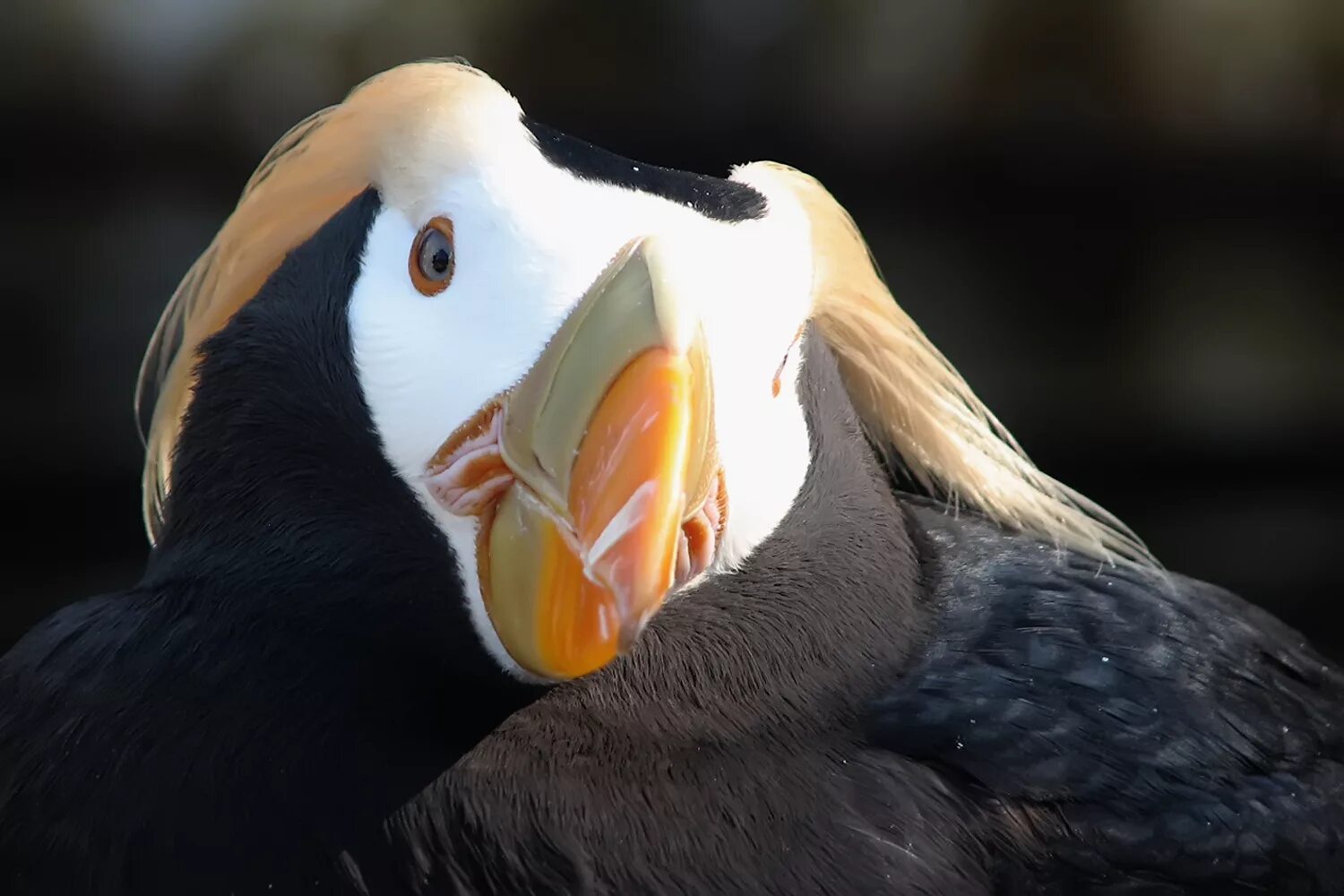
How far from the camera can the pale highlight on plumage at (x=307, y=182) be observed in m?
0.95

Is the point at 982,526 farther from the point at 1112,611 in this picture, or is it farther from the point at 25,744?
the point at 25,744

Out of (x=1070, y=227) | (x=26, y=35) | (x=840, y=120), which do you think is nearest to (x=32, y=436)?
(x=26, y=35)

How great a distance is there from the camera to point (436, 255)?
876mm

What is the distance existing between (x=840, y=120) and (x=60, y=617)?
5.07ft

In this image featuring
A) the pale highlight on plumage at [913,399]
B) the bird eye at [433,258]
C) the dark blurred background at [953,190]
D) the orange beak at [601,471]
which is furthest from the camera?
the dark blurred background at [953,190]

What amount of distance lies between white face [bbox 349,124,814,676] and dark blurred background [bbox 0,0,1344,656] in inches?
43.5

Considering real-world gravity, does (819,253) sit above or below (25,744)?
above

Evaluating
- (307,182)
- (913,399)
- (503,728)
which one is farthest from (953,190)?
(503,728)

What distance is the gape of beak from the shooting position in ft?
2.40

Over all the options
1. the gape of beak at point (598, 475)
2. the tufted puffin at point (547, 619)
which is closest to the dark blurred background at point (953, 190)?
the tufted puffin at point (547, 619)

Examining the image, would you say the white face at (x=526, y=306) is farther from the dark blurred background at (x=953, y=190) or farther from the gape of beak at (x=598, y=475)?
the dark blurred background at (x=953, y=190)

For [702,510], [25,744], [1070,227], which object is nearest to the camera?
[702,510]

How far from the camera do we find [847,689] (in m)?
1.01

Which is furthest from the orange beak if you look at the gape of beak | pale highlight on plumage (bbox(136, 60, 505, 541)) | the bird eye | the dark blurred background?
the dark blurred background
